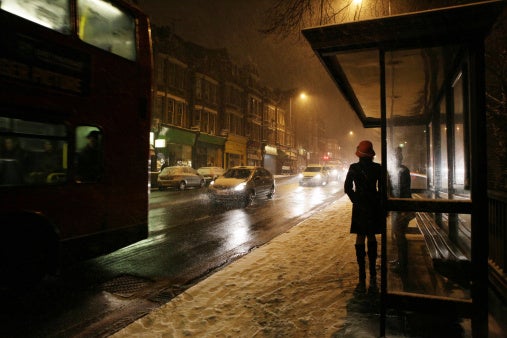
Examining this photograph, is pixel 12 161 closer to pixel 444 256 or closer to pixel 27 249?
pixel 27 249

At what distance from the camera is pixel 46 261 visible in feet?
14.7

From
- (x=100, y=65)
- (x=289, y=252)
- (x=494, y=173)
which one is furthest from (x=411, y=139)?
(x=100, y=65)

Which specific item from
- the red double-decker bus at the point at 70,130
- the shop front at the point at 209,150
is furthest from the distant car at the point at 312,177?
the red double-decker bus at the point at 70,130

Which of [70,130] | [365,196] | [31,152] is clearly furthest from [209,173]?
[365,196]

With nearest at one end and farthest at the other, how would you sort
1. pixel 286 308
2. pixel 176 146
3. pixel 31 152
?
pixel 286 308 < pixel 31 152 < pixel 176 146

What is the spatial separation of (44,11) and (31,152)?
196 centimetres

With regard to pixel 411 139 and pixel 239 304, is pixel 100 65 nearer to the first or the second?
pixel 239 304

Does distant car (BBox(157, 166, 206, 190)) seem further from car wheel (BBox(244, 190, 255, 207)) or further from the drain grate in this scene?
the drain grate

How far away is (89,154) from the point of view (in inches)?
203

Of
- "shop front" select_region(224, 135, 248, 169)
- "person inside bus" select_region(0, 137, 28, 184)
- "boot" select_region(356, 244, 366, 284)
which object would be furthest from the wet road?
"shop front" select_region(224, 135, 248, 169)

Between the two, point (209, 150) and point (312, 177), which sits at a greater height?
point (209, 150)

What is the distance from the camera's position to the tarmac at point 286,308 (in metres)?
3.38

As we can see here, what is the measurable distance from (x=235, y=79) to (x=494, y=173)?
3768 centimetres

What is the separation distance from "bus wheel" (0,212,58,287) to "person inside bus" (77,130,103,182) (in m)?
0.90
